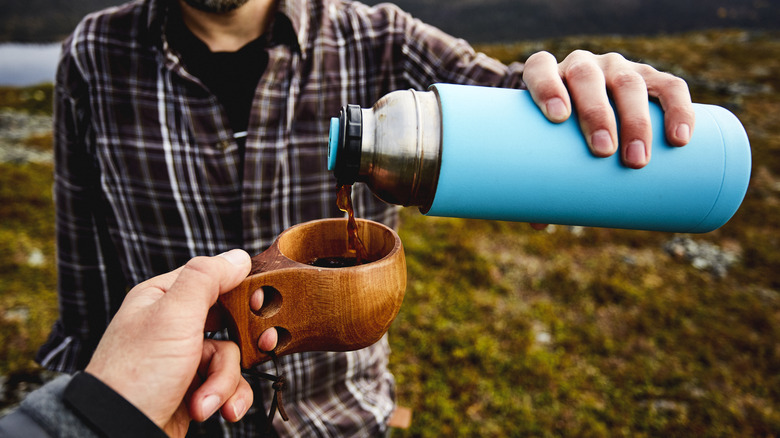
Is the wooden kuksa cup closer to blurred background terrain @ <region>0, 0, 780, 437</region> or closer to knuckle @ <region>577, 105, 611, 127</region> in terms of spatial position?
knuckle @ <region>577, 105, 611, 127</region>

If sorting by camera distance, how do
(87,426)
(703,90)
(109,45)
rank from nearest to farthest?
(87,426) → (109,45) → (703,90)

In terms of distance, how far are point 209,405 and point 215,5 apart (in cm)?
124

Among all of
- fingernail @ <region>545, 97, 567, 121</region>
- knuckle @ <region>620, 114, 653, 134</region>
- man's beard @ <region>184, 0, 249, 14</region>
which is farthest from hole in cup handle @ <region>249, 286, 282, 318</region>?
man's beard @ <region>184, 0, 249, 14</region>

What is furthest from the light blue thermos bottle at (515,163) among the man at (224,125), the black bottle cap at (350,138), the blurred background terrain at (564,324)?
the blurred background terrain at (564,324)

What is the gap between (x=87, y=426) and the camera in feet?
2.14

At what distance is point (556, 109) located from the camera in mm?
868

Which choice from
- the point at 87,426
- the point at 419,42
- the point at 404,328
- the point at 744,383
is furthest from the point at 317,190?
the point at 744,383

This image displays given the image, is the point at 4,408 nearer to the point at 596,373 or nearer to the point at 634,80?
the point at 634,80

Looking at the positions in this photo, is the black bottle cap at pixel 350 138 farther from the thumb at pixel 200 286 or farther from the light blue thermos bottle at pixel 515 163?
the thumb at pixel 200 286

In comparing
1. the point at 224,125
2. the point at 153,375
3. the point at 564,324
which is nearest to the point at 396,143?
the point at 153,375

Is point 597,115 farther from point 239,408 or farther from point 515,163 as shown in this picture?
point 239,408

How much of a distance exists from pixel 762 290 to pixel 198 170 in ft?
16.8

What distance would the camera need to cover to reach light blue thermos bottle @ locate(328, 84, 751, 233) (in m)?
0.84

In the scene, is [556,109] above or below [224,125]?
above
